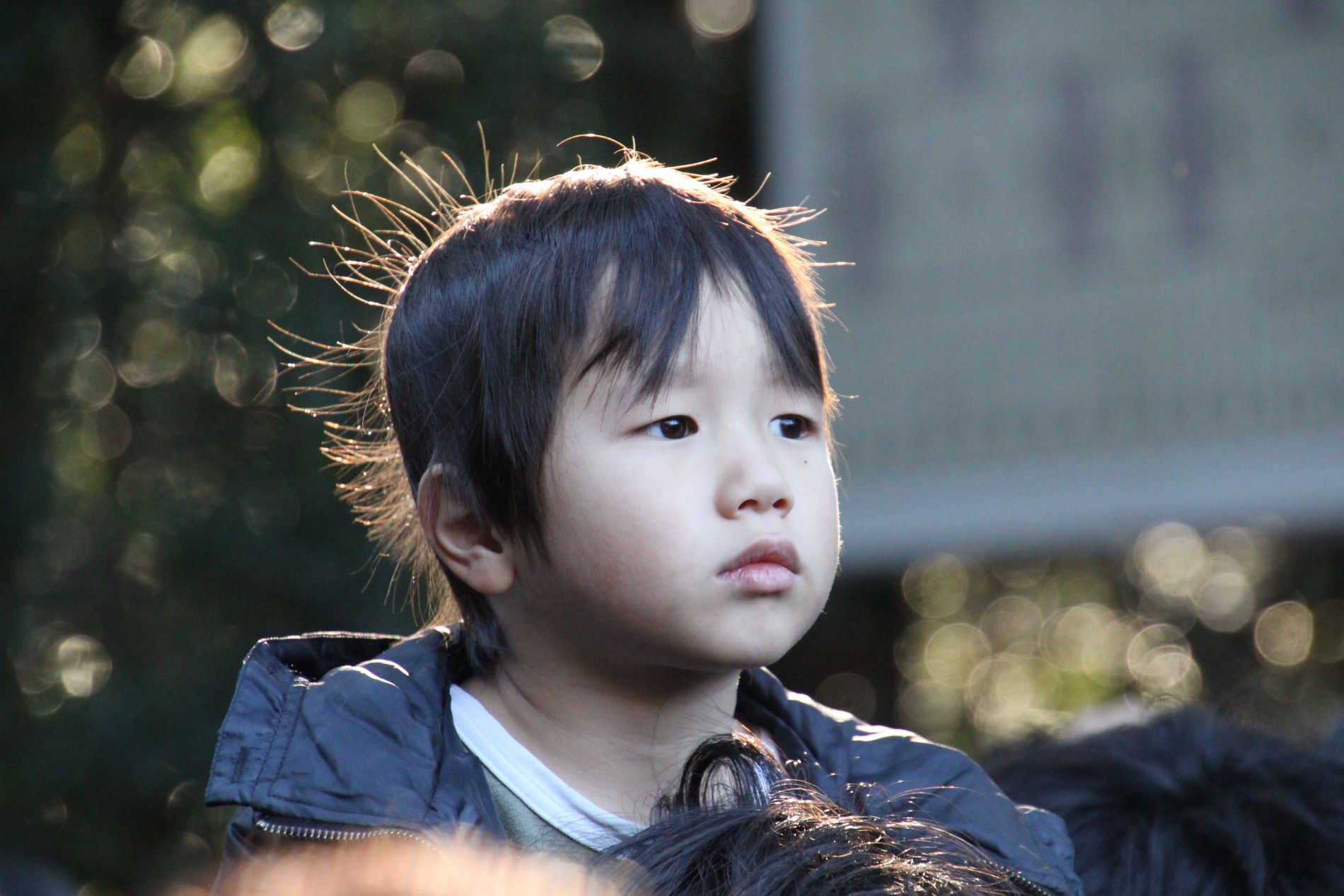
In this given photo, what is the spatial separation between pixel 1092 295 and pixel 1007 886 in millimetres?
3010

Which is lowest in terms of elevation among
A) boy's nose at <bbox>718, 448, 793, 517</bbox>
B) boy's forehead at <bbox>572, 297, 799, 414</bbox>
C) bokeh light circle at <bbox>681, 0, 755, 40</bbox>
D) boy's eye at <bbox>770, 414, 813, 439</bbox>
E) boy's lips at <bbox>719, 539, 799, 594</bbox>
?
boy's lips at <bbox>719, 539, 799, 594</bbox>

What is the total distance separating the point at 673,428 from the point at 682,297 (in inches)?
4.5

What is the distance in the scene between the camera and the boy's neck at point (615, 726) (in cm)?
123

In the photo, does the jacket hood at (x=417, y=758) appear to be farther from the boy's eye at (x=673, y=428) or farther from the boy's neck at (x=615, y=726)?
the boy's eye at (x=673, y=428)

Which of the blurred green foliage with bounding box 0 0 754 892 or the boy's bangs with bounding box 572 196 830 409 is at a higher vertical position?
the boy's bangs with bounding box 572 196 830 409

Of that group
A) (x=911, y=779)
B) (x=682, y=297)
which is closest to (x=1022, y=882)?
(x=911, y=779)

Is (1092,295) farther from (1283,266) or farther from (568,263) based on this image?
(568,263)

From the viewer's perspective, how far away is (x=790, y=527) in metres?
1.16

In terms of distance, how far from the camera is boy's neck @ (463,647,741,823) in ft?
4.03

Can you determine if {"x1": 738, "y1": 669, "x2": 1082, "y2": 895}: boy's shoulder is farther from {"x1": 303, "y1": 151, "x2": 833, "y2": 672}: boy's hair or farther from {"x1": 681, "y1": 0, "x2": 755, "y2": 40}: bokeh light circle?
{"x1": 681, "y1": 0, "x2": 755, "y2": 40}: bokeh light circle

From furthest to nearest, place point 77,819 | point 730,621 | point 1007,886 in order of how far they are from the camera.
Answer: point 77,819 → point 730,621 → point 1007,886

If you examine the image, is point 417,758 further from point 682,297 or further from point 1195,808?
point 1195,808

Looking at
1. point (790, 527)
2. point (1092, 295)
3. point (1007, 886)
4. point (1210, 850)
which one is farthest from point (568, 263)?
point (1092, 295)

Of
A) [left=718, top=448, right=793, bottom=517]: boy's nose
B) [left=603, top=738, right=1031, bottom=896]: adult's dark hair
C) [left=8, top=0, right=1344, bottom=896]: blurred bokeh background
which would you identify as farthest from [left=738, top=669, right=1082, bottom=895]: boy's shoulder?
[left=8, top=0, right=1344, bottom=896]: blurred bokeh background
